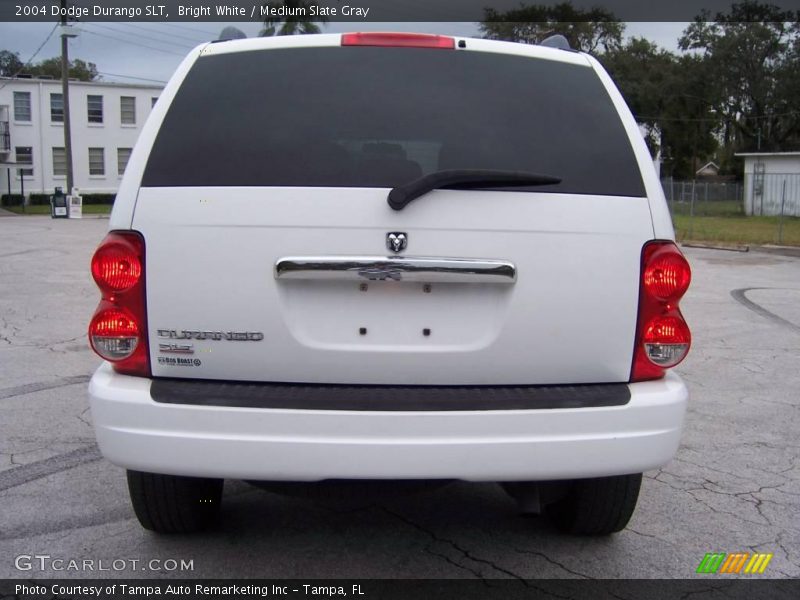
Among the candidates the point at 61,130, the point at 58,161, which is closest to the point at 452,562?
the point at 61,130

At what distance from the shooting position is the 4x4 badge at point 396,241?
2859mm

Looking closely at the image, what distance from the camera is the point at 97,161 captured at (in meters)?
52.8

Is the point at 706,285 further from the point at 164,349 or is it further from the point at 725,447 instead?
the point at 164,349

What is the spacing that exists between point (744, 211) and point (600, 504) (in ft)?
137

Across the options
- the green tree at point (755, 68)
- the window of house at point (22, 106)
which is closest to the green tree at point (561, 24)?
the green tree at point (755, 68)

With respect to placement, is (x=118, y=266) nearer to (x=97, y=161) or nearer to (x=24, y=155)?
(x=97, y=161)

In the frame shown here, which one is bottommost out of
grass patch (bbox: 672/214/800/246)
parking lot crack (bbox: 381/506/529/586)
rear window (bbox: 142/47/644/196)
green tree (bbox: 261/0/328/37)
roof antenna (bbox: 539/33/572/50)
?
parking lot crack (bbox: 381/506/529/586)

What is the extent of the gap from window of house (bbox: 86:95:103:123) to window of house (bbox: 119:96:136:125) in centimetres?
121

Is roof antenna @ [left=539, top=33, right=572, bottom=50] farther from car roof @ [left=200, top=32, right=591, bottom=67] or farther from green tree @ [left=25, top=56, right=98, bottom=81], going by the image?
green tree @ [left=25, top=56, right=98, bottom=81]

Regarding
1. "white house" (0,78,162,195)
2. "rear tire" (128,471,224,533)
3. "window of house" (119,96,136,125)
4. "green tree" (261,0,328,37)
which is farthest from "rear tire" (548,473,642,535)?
"window of house" (119,96,136,125)

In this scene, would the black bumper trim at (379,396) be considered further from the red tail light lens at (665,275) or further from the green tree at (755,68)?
the green tree at (755,68)

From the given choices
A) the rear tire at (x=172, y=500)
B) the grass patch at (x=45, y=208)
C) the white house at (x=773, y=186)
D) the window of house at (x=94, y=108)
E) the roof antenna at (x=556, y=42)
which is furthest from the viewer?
the window of house at (x=94, y=108)

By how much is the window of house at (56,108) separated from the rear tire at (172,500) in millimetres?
53262

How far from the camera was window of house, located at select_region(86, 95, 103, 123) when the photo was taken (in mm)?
51969
